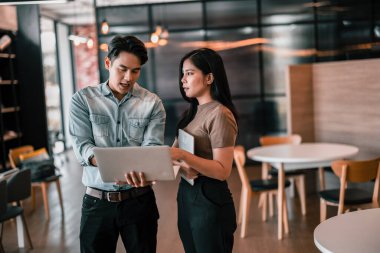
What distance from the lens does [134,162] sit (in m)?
2.05

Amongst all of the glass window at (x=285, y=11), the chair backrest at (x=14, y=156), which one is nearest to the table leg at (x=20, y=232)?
the chair backrest at (x=14, y=156)

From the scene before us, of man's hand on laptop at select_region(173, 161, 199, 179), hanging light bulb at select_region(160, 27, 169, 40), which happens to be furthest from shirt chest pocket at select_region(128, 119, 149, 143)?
hanging light bulb at select_region(160, 27, 169, 40)

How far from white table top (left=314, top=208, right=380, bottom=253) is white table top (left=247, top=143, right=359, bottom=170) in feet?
7.95

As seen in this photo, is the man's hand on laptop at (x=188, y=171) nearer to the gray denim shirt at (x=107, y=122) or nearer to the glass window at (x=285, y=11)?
the gray denim shirt at (x=107, y=122)

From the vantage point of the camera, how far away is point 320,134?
6750 millimetres

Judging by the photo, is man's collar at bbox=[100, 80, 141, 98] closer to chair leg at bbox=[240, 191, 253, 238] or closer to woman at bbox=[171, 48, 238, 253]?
woman at bbox=[171, 48, 238, 253]

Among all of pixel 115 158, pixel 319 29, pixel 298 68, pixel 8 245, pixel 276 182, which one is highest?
pixel 319 29

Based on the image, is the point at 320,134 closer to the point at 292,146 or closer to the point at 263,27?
the point at 292,146

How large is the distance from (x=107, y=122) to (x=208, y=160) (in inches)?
19.4

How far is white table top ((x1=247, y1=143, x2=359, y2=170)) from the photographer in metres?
4.73

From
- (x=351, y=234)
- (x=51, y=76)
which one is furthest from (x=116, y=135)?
(x=51, y=76)

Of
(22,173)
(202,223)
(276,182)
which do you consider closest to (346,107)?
(276,182)

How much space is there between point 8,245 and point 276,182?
2.77m

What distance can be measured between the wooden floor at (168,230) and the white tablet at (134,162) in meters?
2.60
